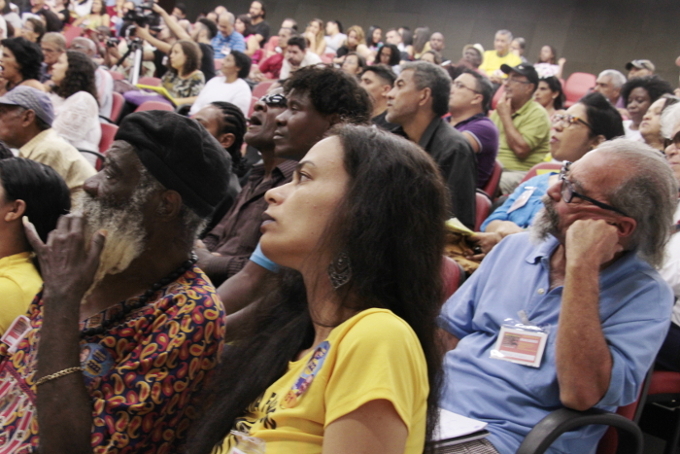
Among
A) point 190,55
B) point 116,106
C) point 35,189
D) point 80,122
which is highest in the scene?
point 35,189

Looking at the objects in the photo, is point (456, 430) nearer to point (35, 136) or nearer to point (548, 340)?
point (548, 340)

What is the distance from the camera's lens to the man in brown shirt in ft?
8.18

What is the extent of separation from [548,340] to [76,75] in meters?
4.21

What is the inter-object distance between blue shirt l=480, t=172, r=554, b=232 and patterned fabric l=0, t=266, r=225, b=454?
195 centimetres

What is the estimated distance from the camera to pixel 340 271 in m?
1.16

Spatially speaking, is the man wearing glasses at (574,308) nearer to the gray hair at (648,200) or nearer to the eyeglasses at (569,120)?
the gray hair at (648,200)

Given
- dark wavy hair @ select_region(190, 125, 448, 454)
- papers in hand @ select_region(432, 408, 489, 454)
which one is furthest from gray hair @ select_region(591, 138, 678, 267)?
dark wavy hair @ select_region(190, 125, 448, 454)

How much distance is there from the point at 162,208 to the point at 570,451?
3.85ft

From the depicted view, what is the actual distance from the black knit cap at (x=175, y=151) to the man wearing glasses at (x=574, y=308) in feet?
2.19

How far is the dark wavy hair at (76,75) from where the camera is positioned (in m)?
4.88

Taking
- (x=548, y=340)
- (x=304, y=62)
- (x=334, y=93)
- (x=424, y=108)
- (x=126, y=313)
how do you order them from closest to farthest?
(x=126, y=313), (x=548, y=340), (x=334, y=93), (x=424, y=108), (x=304, y=62)

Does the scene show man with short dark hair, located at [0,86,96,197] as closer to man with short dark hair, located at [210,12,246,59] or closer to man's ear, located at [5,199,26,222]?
man's ear, located at [5,199,26,222]

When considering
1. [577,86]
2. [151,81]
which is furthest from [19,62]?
[577,86]

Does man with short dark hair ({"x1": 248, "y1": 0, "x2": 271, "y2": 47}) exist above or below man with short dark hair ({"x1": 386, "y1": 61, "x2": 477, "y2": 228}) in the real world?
below
